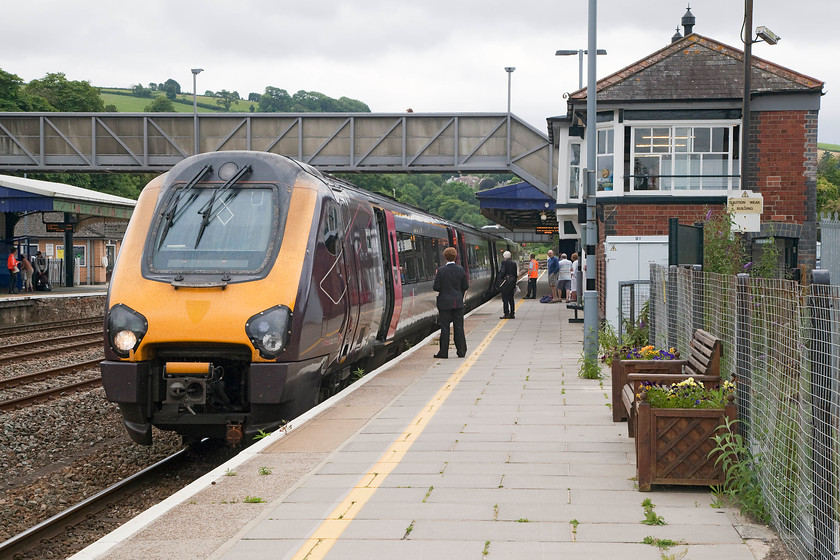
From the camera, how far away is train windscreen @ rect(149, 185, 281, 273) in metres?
9.79

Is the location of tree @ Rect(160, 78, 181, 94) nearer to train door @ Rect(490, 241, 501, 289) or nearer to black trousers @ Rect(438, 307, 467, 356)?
train door @ Rect(490, 241, 501, 289)

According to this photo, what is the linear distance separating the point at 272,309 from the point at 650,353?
143 inches

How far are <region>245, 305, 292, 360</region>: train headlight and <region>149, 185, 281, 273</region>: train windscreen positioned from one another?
592mm

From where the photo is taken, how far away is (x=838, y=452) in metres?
4.40

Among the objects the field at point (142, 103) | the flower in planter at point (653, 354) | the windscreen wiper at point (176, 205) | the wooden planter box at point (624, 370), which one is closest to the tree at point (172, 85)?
the field at point (142, 103)

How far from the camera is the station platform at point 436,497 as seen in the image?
5367 millimetres

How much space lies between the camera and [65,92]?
79.1 meters

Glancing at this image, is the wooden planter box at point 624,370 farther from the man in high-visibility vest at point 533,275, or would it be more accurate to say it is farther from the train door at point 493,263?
the train door at point 493,263

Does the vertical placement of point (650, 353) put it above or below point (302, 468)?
above

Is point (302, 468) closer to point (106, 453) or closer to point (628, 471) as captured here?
point (628, 471)

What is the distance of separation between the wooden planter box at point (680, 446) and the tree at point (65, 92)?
78.0 meters

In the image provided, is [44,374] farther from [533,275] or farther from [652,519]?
[533,275]

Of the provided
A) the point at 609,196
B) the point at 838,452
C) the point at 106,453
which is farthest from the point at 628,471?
the point at 609,196

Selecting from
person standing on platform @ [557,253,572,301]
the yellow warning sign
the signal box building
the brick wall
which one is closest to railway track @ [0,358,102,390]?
the yellow warning sign
